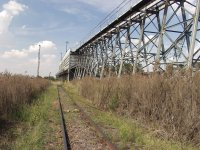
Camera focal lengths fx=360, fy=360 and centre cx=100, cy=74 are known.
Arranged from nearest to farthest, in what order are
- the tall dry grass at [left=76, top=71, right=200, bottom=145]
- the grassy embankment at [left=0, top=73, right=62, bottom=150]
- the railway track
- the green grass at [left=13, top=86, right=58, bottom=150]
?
the green grass at [left=13, top=86, right=58, bottom=150], the railway track, the grassy embankment at [left=0, top=73, right=62, bottom=150], the tall dry grass at [left=76, top=71, right=200, bottom=145]

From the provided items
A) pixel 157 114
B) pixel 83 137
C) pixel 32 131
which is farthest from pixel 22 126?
pixel 157 114

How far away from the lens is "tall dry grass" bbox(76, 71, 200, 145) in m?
9.06

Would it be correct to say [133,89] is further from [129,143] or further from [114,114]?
[129,143]

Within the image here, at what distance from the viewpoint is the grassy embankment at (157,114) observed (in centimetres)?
904

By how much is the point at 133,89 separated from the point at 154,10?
12.4 meters

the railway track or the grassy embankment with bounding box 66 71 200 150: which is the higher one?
the grassy embankment with bounding box 66 71 200 150

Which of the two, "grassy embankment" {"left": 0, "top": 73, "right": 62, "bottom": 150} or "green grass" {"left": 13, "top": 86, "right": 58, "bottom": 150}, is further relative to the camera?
"grassy embankment" {"left": 0, "top": 73, "right": 62, "bottom": 150}

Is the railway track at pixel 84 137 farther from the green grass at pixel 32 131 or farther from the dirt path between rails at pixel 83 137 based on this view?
the green grass at pixel 32 131

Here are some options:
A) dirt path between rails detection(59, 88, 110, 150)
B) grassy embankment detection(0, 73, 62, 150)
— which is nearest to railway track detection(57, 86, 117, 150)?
dirt path between rails detection(59, 88, 110, 150)

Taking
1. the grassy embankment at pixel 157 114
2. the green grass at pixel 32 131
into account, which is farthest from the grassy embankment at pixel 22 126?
the grassy embankment at pixel 157 114

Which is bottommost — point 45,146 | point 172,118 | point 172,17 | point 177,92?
point 45,146

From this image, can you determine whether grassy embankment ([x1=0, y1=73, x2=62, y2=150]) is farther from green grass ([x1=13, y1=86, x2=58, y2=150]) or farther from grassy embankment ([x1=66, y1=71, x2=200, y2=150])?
grassy embankment ([x1=66, y1=71, x2=200, y2=150])

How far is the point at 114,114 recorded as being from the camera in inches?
619

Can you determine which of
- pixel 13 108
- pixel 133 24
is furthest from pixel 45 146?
pixel 133 24
